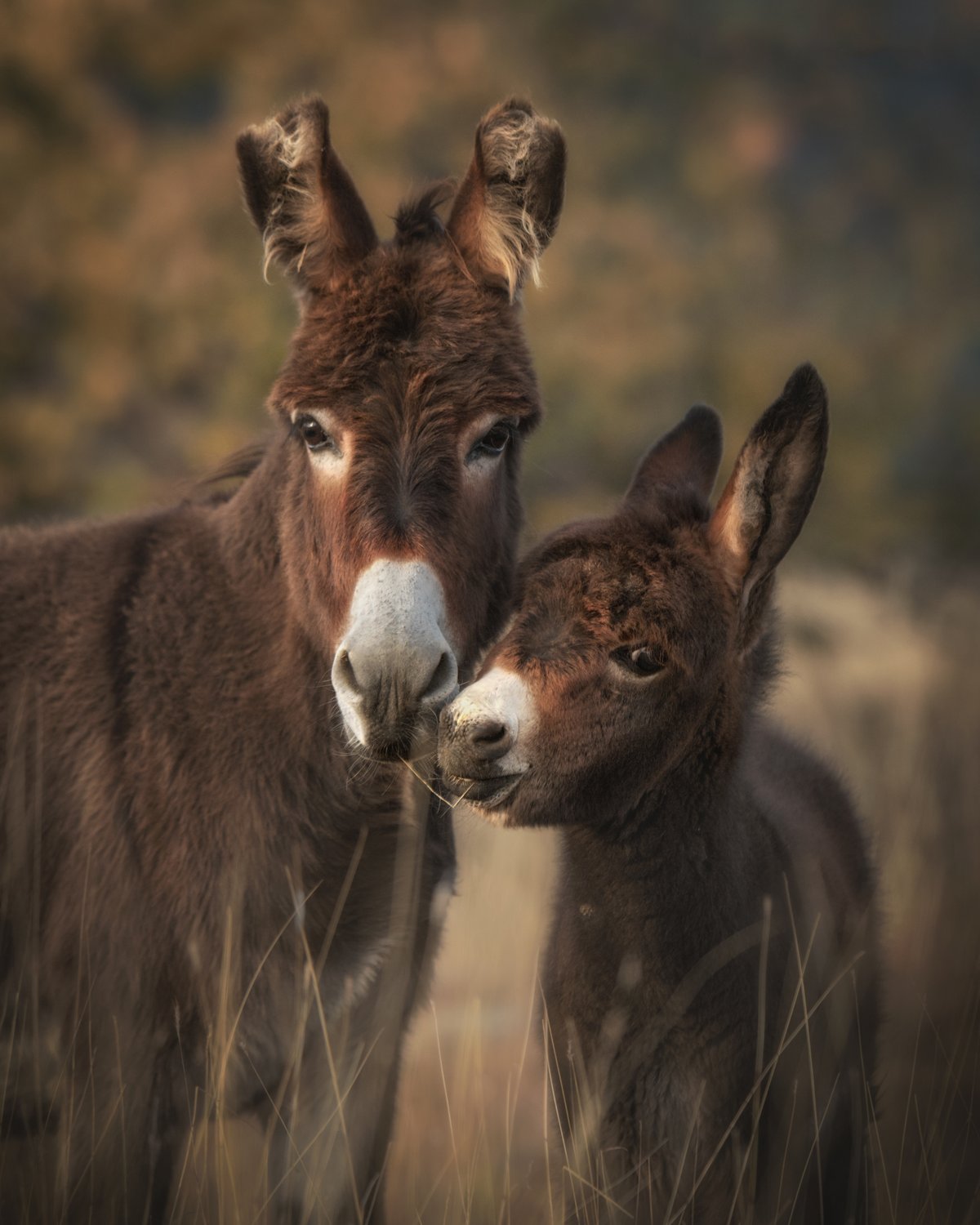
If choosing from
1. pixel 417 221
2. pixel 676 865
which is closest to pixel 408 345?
pixel 417 221

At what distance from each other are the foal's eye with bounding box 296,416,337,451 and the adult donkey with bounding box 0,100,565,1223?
0.01 metres

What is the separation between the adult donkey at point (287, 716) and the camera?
10.1ft

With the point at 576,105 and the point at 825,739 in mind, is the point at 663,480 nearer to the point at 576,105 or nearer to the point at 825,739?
the point at 825,739

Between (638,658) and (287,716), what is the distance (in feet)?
3.67

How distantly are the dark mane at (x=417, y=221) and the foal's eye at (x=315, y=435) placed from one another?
61 centimetres

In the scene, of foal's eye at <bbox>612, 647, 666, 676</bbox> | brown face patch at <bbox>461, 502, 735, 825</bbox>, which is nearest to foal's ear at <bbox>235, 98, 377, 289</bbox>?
brown face patch at <bbox>461, 502, 735, 825</bbox>

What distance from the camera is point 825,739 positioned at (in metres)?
9.38

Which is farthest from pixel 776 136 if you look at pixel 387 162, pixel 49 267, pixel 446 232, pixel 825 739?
pixel 446 232

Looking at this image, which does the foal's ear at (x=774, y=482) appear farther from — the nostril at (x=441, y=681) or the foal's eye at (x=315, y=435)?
the foal's eye at (x=315, y=435)

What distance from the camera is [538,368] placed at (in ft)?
30.3

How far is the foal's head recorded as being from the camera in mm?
2699

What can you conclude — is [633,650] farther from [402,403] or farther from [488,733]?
[402,403]

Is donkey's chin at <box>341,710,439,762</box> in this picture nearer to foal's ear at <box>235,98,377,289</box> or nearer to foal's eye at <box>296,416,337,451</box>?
foal's eye at <box>296,416,337,451</box>

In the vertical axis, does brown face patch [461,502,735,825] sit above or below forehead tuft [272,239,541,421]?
below
